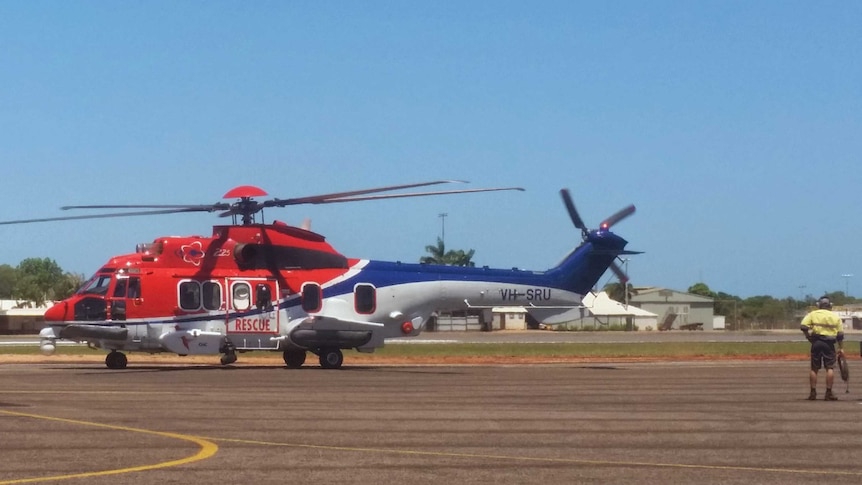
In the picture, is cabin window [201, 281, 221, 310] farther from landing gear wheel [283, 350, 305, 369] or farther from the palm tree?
the palm tree

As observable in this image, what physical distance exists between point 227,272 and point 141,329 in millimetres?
2762

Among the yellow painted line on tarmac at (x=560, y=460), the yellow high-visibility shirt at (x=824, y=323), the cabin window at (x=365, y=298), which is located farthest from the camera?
the cabin window at (x=365, y=298)

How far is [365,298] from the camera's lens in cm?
3403

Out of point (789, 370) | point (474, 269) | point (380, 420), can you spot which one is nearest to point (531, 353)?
point (474, 269)

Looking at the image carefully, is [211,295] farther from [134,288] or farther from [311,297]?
[311,297]

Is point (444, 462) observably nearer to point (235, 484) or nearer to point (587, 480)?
point (587, 480)

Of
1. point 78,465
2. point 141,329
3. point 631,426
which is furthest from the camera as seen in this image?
point 141,329

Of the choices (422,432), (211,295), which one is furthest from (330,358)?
(422,432)

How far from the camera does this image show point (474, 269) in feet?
116

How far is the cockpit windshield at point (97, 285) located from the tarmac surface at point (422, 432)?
603 centimetres

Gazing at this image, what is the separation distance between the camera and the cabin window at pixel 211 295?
3228 centimetres

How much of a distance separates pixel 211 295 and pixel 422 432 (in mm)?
18348

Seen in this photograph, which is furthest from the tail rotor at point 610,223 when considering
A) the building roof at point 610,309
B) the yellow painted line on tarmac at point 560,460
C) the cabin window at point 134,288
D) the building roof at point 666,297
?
the building roof at point 666,297

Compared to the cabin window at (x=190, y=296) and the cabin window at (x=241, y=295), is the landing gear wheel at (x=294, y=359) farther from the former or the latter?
the cabin window at (x=190, y=296)
